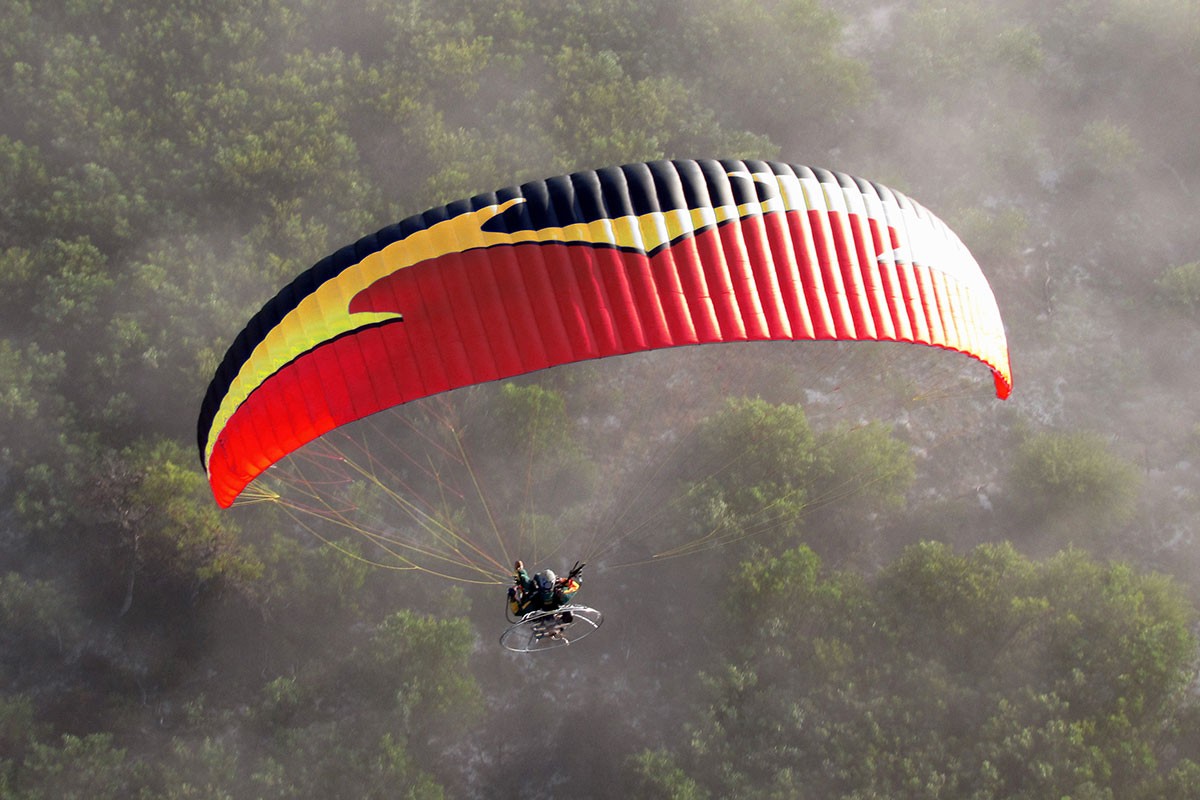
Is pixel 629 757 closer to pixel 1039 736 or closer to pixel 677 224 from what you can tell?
pixel 1039 736

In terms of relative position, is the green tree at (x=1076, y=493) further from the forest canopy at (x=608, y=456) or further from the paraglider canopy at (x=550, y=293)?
the paraglider canopy at (x=550, y=293)

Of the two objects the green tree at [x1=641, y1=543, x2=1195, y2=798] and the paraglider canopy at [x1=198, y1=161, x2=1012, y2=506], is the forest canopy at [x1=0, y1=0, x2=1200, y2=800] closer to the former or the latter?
the green tree at [x1=641, y1=543, x2=1195, y2=798]

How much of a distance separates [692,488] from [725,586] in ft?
6.28

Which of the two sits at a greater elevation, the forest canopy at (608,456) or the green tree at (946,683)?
the forest canopy at (608,456)

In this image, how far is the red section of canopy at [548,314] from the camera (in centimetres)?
1436

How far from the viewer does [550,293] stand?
47.3 ft

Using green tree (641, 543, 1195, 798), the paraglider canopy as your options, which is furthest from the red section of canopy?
green tree (641, 543, 1195, 798)

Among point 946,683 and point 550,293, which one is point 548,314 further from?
point 946,683

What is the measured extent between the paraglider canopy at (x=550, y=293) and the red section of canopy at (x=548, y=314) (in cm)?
2

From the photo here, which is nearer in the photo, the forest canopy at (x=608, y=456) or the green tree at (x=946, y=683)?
the green tree at (x=946, y=683)

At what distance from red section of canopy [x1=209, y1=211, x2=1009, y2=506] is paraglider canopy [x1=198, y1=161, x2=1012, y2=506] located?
2 cm

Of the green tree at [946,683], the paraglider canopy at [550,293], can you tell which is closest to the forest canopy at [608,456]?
the green tree at [946,683]

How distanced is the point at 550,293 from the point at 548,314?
24cm

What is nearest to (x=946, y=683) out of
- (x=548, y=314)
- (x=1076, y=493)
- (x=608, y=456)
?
(x=1076, y=493)
